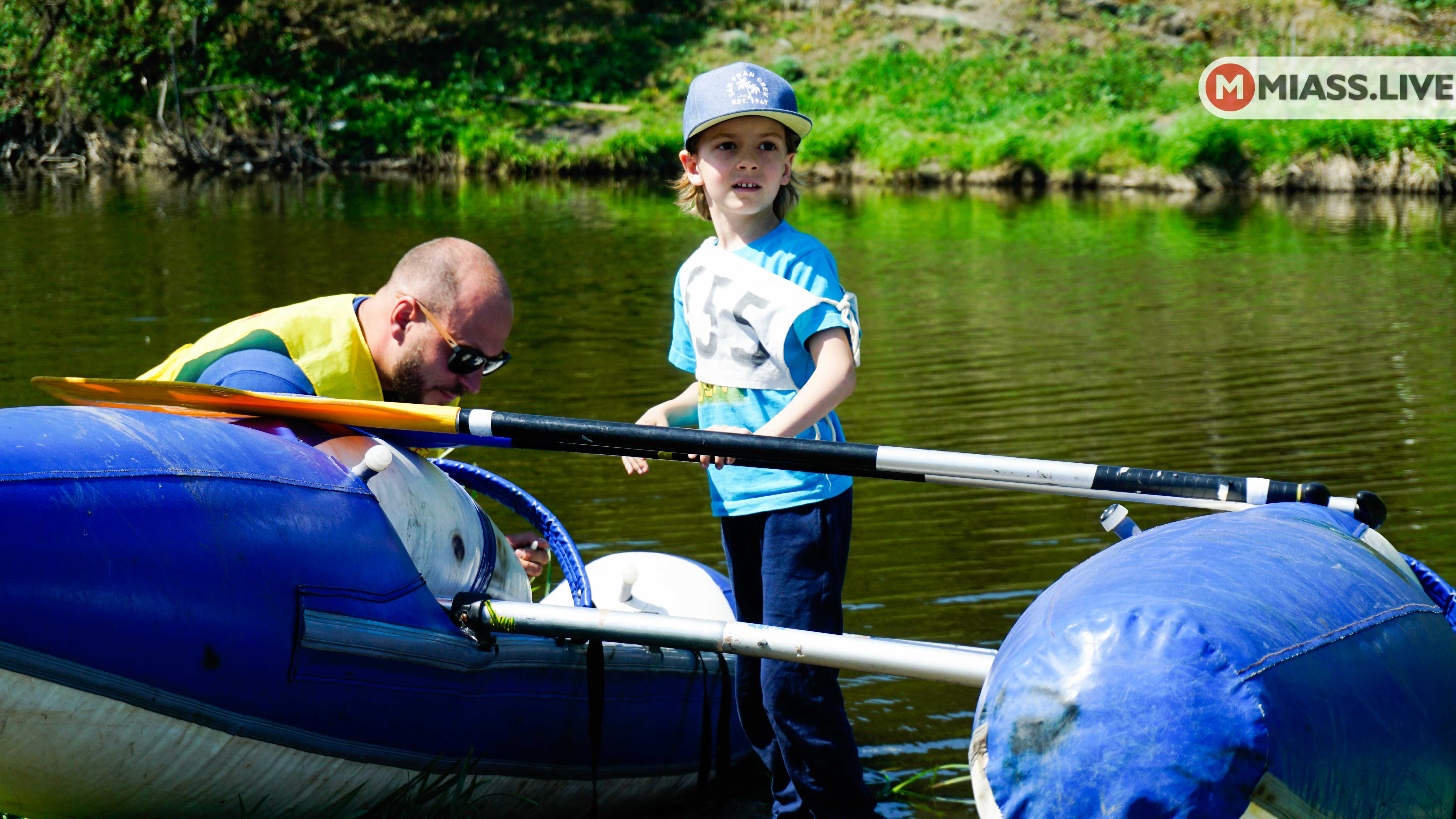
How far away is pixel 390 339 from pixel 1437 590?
2.31 m

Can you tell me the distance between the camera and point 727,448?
272cm

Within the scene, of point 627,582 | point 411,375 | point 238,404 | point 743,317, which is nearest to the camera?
point 238,404

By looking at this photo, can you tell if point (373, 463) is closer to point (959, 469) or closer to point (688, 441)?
point (688, 441)

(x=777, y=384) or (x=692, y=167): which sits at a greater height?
(x=692, y=167)

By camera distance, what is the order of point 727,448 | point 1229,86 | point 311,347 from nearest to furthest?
point 727,448, point 311,347, point 1229,86

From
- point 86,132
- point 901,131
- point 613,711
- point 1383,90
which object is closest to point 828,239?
point 901,131

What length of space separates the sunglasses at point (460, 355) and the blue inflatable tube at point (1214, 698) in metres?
1.69

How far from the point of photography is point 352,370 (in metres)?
3.18

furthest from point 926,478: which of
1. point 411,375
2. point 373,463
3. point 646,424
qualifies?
point 411,375

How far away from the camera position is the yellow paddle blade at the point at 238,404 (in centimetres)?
283

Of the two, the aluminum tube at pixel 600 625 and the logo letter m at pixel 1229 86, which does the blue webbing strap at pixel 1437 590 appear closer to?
the aluminum tube at pixel 600 625

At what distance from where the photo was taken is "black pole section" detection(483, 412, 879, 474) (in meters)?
2.65

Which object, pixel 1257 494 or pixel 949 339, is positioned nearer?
pixel 1257 494

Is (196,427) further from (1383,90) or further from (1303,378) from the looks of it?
(1383,90)
